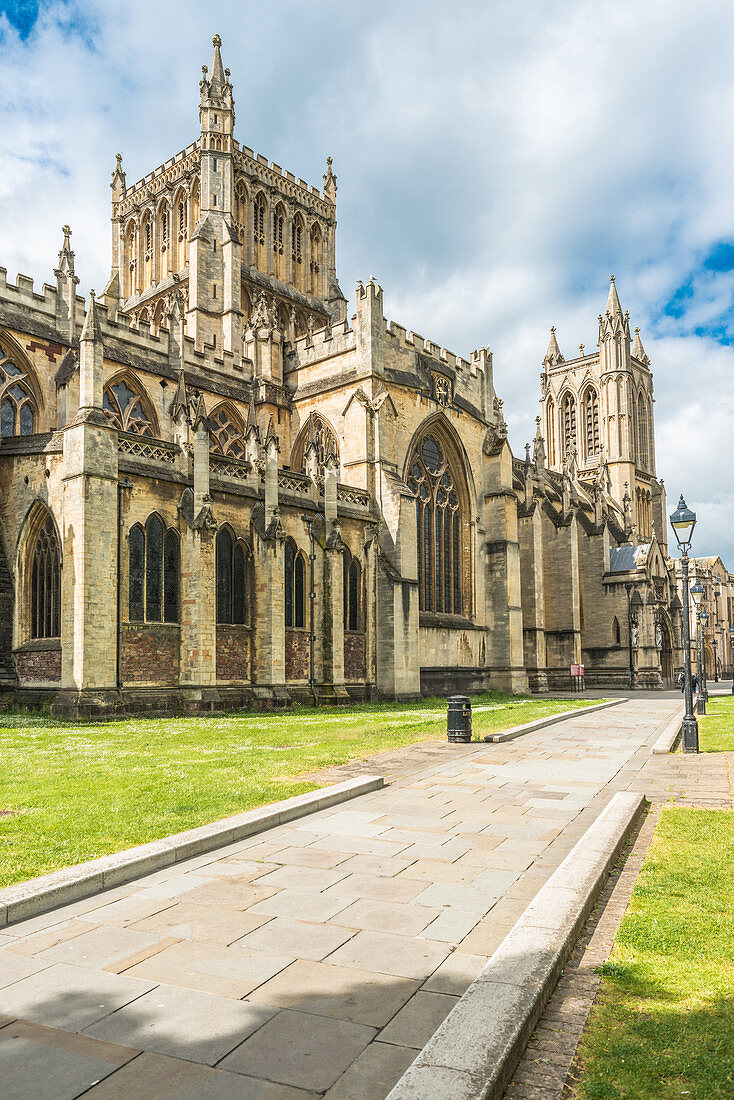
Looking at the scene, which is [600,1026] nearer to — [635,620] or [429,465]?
[429,465]

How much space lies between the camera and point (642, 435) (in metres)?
78.1

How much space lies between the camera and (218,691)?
78.4 feet

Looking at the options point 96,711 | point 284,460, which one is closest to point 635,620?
point 284,460

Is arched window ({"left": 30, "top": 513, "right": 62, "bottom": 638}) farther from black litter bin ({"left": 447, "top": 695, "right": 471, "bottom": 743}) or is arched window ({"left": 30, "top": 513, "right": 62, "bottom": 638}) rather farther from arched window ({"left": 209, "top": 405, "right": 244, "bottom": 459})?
black litter bin ({"left": 447, "top": 695, "right": 471, "bottom": 743})

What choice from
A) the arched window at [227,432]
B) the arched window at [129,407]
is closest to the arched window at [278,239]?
the arched window at [227,432]

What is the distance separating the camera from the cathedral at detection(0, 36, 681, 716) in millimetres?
22141

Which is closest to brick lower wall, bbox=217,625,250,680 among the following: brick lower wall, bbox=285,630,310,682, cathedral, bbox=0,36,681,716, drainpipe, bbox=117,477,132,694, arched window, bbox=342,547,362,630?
cathedral, bbox=0,36,681,716

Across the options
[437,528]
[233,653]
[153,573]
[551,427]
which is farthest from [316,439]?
[551,427]

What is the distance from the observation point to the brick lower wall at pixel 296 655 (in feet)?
87.9

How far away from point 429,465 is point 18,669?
64.6 feet

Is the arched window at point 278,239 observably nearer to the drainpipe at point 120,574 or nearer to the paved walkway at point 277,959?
the drainpipe at point 120,574

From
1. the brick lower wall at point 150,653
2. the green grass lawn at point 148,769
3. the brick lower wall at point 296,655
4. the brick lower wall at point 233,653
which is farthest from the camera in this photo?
the brick lower wall at point 296,655

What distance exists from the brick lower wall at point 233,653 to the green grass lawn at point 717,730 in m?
13.2

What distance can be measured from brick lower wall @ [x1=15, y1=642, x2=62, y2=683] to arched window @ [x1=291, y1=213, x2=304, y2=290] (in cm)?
3213
